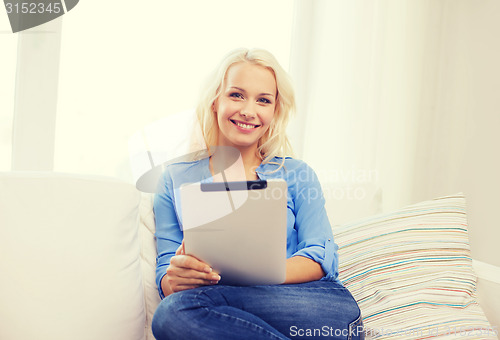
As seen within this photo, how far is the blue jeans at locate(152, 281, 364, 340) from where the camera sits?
992 mm

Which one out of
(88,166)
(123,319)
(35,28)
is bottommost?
(123,319)

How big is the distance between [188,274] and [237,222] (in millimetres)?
190

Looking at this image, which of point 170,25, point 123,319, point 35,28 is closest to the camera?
point 123,319

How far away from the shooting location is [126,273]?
1.22 metres

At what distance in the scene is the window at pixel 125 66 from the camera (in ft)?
5.82

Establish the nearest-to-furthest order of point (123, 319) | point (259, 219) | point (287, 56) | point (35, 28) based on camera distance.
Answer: point (259, 219) → point (123, 319) → point (35, 28) → point (287, 56)

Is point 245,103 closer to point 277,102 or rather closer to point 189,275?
point 277,102

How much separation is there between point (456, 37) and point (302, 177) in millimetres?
1545

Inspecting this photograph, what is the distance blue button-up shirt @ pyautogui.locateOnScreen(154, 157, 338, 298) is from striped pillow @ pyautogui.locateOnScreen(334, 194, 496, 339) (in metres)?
0.21

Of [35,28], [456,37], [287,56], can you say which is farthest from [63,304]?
[456,37]

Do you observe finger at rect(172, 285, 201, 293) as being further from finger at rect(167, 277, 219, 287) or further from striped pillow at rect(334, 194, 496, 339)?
striped pillow at rect(334, 194, 496, 339)

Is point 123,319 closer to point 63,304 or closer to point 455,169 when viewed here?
point 63,304

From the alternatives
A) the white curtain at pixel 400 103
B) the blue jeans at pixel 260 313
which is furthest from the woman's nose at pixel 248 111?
the white curtain at pixel 400 103

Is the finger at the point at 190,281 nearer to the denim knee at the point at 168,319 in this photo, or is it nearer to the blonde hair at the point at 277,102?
the denim knee at the point at 168,319
